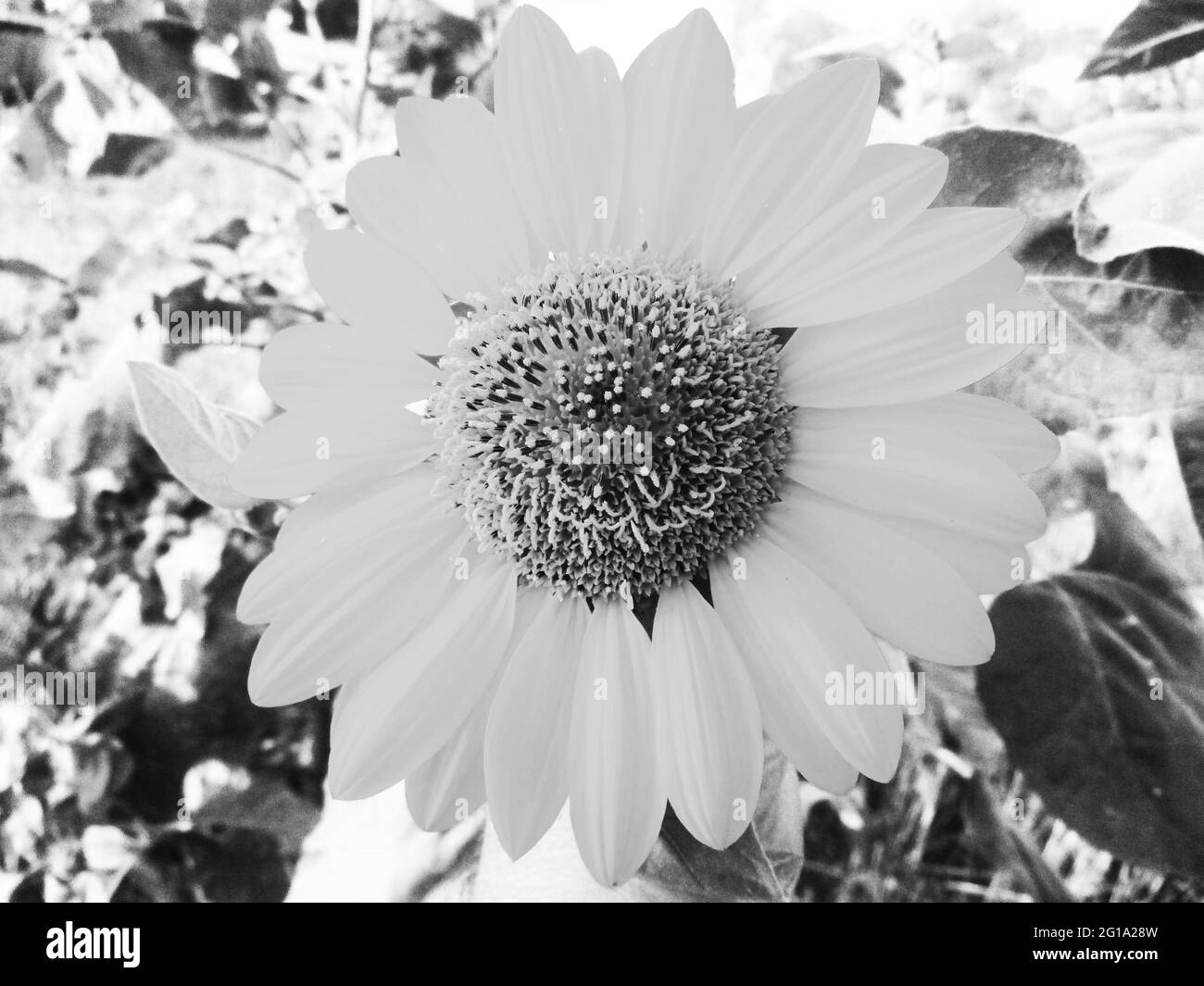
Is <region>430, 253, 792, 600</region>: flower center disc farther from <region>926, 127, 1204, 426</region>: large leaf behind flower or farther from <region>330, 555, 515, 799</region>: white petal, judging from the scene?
<region>926, 127, 1204, 426</region>: large leaf behind flower

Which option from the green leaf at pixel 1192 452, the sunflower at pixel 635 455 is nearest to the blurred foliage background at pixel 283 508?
the green leaf at pixel 1192 452

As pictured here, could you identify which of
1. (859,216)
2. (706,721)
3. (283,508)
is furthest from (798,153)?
(283,508)

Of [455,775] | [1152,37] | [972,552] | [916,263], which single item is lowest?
[455,775]

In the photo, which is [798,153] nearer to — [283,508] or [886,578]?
A: [886,578]

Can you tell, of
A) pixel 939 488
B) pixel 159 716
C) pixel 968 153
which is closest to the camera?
pixel 939 488

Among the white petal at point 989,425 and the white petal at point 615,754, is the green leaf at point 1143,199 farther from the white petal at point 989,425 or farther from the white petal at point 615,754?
the white petal at point 615,754
